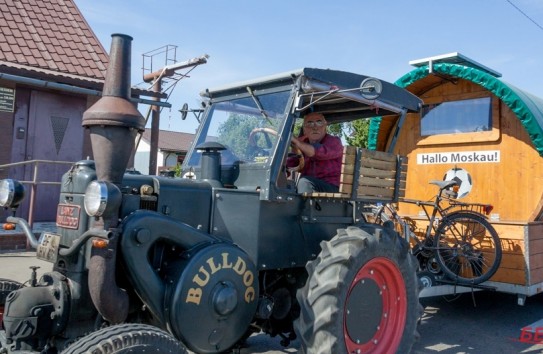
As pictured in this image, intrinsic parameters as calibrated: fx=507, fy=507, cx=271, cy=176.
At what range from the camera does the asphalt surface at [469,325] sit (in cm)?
491

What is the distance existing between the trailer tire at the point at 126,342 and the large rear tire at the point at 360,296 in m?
0.96

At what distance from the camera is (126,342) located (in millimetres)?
2447

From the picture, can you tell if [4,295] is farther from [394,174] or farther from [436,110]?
[436,110]

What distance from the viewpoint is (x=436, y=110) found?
7.39 m

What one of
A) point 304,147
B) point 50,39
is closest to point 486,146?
point 304,147

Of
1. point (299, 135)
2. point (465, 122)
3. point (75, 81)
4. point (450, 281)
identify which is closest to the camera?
point (299, 135)

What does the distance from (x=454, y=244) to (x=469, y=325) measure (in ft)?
3.14

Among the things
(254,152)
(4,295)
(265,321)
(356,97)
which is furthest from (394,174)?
(4,295)

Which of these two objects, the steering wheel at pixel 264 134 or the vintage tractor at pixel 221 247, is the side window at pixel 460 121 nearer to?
the vintage tractor at pixel 221 247

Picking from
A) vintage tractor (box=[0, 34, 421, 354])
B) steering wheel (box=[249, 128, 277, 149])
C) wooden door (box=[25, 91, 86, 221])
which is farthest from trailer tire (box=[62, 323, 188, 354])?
wooden door (box=[25, 91, 86, 221])

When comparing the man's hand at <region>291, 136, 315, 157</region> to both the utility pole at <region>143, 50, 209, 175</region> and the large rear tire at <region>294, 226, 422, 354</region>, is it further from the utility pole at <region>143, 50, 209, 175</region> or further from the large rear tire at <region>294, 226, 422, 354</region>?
the utility pole at <region>143, 50, 209, 175</region>

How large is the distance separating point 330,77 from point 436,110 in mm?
4013

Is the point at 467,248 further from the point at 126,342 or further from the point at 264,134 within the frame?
the point at 126,342

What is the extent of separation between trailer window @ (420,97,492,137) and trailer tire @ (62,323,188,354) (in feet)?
18.5
